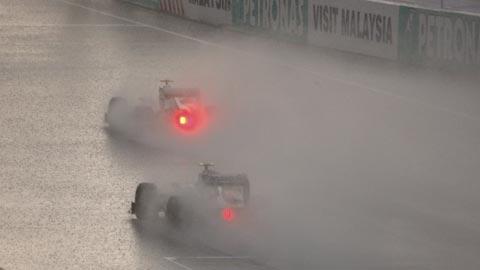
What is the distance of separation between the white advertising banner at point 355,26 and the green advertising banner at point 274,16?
381 mm

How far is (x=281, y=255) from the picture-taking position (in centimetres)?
1925

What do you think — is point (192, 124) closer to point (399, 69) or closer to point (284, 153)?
point (284, 153)

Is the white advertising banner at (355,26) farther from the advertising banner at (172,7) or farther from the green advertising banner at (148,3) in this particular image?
the green advertising banner at (148,3)

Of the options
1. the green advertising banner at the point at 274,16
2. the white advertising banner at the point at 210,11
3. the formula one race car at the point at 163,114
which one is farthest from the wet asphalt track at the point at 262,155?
the white advertising banner at the point at 210,11

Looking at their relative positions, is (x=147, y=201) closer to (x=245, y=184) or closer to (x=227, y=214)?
(x=227, y=214)

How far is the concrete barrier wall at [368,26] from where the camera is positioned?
3469cm

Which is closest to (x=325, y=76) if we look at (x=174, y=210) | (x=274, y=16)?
(x=274, y=16)

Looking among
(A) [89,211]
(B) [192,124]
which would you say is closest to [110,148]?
(B) [192,124]

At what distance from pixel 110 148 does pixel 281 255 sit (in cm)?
814

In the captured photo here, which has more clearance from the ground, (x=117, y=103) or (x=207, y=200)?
(x=207, y=200)

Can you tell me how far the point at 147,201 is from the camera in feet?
68.6

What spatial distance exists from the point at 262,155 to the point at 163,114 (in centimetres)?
216

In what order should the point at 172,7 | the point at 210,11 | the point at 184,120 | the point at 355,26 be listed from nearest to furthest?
1. the point at 184,120
2. the point at 355,26
3. the point at 210,11
4. the point at 172,7

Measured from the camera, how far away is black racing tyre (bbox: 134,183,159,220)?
68.3 feet
